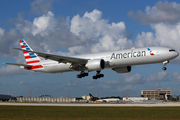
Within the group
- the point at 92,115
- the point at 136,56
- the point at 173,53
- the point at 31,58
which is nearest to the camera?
the point at 92,115

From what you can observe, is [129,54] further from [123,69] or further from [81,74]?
[81,74]

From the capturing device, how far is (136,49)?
46469 millimetres

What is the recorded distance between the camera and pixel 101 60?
48.9 meters

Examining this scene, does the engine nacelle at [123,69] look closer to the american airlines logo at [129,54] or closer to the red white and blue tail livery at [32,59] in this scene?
the american airlines logo at [129,54]

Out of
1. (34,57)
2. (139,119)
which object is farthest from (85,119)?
(34,57)

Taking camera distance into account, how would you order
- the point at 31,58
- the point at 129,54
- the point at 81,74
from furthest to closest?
the point at 31,58 → the point at 81,74 → the point at 129,54

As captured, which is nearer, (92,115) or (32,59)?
(92,115)

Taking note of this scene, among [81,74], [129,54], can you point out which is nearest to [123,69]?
[81,74]

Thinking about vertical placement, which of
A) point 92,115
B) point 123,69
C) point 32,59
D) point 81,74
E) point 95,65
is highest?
point 32,59

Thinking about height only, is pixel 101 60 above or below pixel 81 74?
above

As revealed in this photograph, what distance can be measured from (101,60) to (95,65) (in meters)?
1.79

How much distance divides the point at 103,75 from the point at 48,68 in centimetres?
1383

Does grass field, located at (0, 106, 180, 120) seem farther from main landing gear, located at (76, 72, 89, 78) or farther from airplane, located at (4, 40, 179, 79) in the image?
main landing gear, located at (76, 72, 89, 78)

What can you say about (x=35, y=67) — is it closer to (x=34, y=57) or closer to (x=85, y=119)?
(x=34, y=57)
